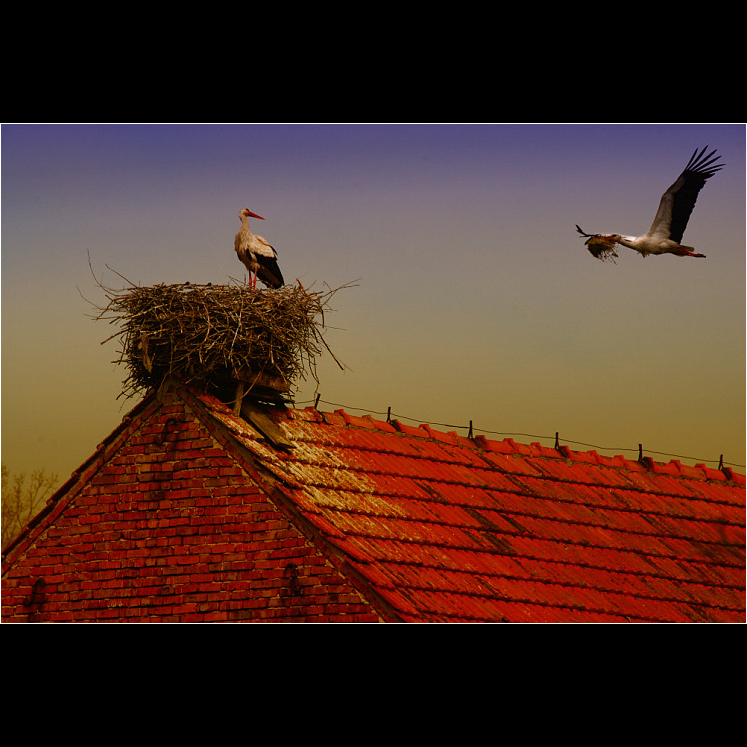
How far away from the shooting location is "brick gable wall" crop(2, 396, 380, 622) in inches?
448

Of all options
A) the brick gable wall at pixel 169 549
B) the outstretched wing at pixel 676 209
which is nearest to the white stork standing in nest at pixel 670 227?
the outstretched wing at pixel 676 209

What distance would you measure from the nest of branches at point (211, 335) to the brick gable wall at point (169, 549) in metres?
0.39

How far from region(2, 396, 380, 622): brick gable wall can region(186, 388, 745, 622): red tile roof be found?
11.9 inches

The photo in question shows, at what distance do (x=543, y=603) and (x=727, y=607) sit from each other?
2.56 meters

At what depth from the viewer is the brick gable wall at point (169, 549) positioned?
11383 millimetres

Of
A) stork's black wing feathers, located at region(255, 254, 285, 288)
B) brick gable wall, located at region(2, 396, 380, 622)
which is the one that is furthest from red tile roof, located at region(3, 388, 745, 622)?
stork's black wing feathers, located at region(255, 254, 285, 288)

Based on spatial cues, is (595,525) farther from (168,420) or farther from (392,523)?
(168,420)

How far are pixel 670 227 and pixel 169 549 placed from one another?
598 cm

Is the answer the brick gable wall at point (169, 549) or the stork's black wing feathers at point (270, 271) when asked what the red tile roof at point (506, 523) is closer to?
the brick gable wall at point (169, 549)

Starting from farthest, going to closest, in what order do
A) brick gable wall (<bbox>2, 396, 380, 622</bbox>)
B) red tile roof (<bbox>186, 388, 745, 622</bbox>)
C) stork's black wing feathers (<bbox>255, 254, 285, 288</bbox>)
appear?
stork's black wing feathers (<bbox>255, 254, 285, 288</bbox>) → red tile roof (<bbox>186, 388, 745, 622</bbox>) → brick gable wall (<bbox>2, 396, 380, 622</bbox>)

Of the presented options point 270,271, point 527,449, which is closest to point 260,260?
point 270,271

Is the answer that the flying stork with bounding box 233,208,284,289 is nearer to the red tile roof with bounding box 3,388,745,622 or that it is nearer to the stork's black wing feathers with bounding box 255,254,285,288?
the stork's black wing feathers with bounding box 255,254,285,288

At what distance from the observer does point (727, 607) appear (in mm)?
14031

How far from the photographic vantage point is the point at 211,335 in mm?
12594
